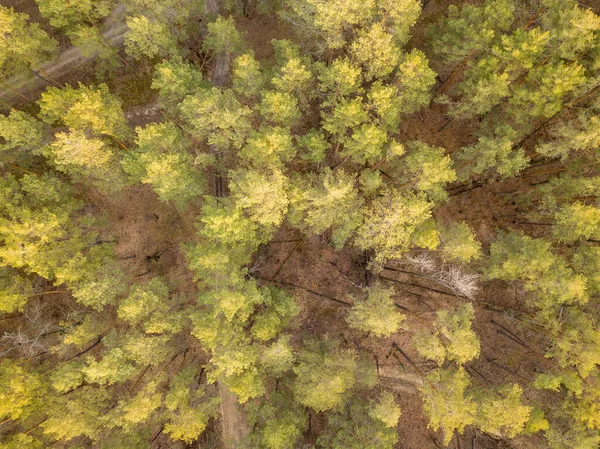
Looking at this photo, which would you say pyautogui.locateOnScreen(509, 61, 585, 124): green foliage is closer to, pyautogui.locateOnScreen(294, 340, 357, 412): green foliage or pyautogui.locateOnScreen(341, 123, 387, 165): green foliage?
pyautogui.locateOnScreen(341, 123, 387, 165): green foliage

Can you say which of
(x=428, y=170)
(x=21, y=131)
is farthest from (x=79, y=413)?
(x=428, y=170)

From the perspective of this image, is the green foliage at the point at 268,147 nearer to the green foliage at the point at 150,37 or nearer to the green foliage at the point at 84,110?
the green foliage at the point at 150,37

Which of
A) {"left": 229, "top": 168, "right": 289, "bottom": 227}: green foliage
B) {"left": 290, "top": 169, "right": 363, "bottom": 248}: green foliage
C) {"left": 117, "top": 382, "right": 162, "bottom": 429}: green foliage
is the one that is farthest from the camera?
{"left": 117, "top": 382, "right": 162, "bottom": 429}: green foliage

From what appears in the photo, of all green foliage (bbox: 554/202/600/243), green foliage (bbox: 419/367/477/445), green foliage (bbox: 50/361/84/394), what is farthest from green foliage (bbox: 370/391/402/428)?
green foliage (bbox: 50/361/84/394)

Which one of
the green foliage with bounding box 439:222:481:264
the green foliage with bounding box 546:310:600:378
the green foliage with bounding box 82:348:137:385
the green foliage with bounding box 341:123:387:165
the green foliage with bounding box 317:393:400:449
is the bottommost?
the green foliage with bounding box 317:393:400:449

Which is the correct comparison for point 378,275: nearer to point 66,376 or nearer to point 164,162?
point 164,162

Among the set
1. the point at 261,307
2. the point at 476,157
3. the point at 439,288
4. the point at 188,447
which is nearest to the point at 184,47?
the point at 261,307
